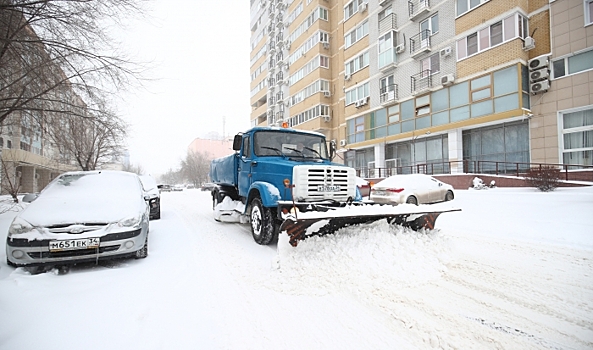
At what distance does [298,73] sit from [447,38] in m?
18.9

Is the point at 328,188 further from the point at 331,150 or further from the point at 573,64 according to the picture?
the point at 573,64

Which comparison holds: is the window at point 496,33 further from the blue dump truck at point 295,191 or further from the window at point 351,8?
the blue dump truck at point 295,191

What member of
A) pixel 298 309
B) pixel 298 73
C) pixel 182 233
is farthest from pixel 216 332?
pixel 298 73

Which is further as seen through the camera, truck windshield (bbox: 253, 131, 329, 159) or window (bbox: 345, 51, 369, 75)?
window (bbox: 345, 51, 369, 75)

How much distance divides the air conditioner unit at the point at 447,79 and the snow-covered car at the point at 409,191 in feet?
29.6

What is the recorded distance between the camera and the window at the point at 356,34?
24827 millimetres

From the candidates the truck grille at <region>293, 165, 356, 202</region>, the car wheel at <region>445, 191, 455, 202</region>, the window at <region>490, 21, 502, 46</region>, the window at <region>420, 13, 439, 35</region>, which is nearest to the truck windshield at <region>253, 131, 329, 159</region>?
the truck grille at <region>293, 165, 356, 202</region>

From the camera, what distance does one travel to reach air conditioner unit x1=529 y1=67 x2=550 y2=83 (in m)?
14.4

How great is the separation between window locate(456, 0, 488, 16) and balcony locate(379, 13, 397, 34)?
16.2 feet

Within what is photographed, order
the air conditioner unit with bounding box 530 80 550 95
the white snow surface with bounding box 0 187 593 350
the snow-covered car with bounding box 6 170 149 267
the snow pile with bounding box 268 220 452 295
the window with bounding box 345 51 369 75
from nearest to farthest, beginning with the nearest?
the white snow surface with bounding box 0 187 593 350 < the snow pile with bounding box 268 220 452 295 < the snow-covered car with bounding box 6 170 149 267 < the air conditioner unit with bounding box 530 80 550 95 < the window with bounding box 345 51 369 75

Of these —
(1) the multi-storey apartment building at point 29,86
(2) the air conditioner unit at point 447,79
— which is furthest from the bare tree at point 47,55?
(2) the air conditioner unit at point 447,79

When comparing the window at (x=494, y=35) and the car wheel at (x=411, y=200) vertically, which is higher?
the window at (x=494, y=35)

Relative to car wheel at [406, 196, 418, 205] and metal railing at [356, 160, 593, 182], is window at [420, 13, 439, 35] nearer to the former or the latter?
metal railing at [356, 160, 593, 182]

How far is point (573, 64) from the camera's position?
13.9 metres
